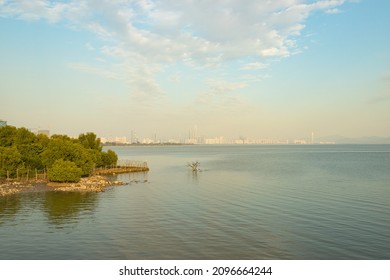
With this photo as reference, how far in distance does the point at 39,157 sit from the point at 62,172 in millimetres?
10481

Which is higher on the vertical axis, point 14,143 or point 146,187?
point 14,143

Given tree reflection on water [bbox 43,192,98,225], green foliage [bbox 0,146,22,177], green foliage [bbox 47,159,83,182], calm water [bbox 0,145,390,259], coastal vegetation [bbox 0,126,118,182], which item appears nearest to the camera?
calm water [bbox 0,145,390,259]

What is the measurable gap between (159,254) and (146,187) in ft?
119

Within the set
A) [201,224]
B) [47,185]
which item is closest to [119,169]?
[47,185]

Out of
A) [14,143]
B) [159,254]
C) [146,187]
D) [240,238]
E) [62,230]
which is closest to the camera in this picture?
[159,254]

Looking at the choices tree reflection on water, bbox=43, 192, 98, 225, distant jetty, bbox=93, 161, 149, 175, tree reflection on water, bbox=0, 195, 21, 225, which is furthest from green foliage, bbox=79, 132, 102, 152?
tree reflection on water, bbox=0, 195, 21, 225

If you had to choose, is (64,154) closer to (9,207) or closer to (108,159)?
(9,207)

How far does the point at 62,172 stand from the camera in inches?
2280

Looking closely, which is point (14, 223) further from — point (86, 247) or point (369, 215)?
point (369, 215)

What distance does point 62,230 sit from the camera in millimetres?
30344

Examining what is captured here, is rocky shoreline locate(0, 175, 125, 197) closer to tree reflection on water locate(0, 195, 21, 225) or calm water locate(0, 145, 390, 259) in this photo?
calm water locate(0, 145, 390, 259)

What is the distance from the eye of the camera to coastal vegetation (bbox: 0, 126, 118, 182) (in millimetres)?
58188

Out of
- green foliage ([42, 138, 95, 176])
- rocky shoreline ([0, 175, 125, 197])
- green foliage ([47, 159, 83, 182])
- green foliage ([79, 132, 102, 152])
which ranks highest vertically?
green foliage ([79, 132, 102, 152])
